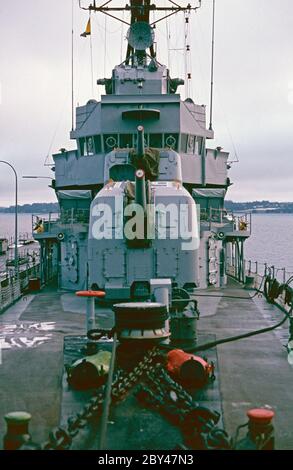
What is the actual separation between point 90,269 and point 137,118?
26.6 ft

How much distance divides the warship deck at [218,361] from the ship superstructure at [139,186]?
63.4 inches

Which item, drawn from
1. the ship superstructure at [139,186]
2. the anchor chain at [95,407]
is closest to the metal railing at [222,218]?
the ship superstructure at [139,186]

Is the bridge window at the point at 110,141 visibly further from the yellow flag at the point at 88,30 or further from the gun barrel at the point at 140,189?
the gun barrel at the point at 140,189

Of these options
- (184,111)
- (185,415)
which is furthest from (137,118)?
(185,415)

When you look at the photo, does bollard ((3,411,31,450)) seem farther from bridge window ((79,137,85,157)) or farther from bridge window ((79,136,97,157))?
bridge window ((79,137,85,157))

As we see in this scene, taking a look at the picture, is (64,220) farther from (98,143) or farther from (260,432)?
(260,432)

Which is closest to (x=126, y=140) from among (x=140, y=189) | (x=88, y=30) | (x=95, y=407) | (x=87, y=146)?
(x=87, y=146)

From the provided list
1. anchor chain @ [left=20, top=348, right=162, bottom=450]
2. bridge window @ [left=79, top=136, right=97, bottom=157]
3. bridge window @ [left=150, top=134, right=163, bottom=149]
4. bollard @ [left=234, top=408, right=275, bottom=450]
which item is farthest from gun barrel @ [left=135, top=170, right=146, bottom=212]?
bridge window @ [left=79, top=136, right=97, bottom=157]

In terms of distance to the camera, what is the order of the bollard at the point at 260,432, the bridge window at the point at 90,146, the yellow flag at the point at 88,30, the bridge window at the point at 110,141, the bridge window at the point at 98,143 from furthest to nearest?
the yellow flag at the point at 88,30 → the bridge window at the point at 90,146 → the bridge window at the point at 98,143 → the bridge window at the point at 110,141 → the bollard at the point at 260,432

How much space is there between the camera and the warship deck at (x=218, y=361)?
8.95 meters

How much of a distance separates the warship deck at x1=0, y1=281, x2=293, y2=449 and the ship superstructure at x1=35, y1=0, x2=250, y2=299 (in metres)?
1.61

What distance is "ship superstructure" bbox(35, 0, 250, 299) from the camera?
17.9 metres

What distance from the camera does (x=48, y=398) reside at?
957 centimetres

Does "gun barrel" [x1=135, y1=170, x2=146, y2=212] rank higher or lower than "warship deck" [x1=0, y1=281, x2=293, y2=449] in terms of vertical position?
higher
